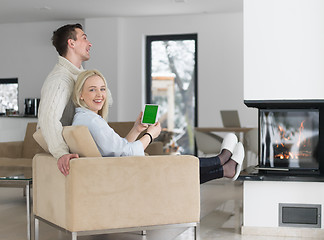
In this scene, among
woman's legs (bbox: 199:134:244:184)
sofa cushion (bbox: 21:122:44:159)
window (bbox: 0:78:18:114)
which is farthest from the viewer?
window (bbox: 0:78:18:114)

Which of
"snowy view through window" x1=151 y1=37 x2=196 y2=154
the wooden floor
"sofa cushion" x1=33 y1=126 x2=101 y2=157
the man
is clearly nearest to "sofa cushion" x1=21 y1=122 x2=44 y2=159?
the wooden floor

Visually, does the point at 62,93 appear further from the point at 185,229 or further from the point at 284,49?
the point at 284,49

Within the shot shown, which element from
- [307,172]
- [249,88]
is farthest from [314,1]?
[307,172]

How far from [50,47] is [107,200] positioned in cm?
786

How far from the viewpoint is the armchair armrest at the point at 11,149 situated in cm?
635

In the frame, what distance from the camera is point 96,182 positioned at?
119 inches

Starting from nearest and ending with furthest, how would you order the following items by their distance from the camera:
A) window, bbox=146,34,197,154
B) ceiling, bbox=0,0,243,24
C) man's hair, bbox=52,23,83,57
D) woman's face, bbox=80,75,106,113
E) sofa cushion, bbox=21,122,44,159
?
1. woman's face, bbox=80,75,106,113
2. man's hair, bbox=52,23,83,57
3. sofa cushion, bbox=21,122,44,159
4. ceiling, bbox=0,0,243,24
5. window, bbox=146,34,197,154

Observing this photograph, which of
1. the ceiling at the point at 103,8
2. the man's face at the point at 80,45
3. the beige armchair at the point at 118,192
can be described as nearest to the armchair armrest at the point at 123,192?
the beige armchair at the point at 118,192

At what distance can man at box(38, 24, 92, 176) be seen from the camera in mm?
3232

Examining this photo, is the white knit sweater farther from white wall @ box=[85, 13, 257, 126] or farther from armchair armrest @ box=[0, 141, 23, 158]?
white wall @ box=[85, 13, 257, 126]

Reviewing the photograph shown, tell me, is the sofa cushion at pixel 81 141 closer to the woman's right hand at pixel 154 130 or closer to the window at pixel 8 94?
the woman's right hand at pixel 154 130

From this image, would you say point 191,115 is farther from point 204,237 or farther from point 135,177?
point 135,177

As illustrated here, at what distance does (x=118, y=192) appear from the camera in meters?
3.07

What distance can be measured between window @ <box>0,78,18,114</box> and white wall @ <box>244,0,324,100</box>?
24.8ft
